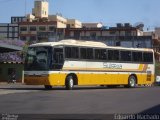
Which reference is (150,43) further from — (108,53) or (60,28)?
(108,53)

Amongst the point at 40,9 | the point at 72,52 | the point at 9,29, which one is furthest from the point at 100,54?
the point at 9,29

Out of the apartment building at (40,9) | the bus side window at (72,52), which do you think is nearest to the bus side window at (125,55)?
the bus side window at (72,52)

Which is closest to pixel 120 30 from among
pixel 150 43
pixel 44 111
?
pixel 150 43

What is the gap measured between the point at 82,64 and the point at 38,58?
3.31m

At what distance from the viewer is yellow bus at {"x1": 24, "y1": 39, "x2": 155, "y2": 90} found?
31969 mm

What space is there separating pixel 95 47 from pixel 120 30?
4203 inches

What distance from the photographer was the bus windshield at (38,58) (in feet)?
104

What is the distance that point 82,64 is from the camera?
33.8 metres

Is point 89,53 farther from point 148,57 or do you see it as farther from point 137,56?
point 148,57

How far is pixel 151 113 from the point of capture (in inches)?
617

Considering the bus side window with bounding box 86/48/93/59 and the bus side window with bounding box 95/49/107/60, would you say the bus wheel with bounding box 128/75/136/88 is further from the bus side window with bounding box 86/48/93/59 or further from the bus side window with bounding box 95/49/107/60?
the bus side window with bounding box 86/48/93/59

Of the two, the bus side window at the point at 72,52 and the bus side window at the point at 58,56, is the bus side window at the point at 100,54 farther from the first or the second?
the bus side window at the point at 58,56

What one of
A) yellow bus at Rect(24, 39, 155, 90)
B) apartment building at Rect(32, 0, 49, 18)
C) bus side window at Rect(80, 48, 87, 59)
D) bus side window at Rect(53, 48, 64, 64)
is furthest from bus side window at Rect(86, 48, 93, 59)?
apartment building at Rect(32, 0, 49, 18)

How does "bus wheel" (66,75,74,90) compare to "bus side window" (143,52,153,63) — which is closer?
"bus wheel" (66,75,74,90)
